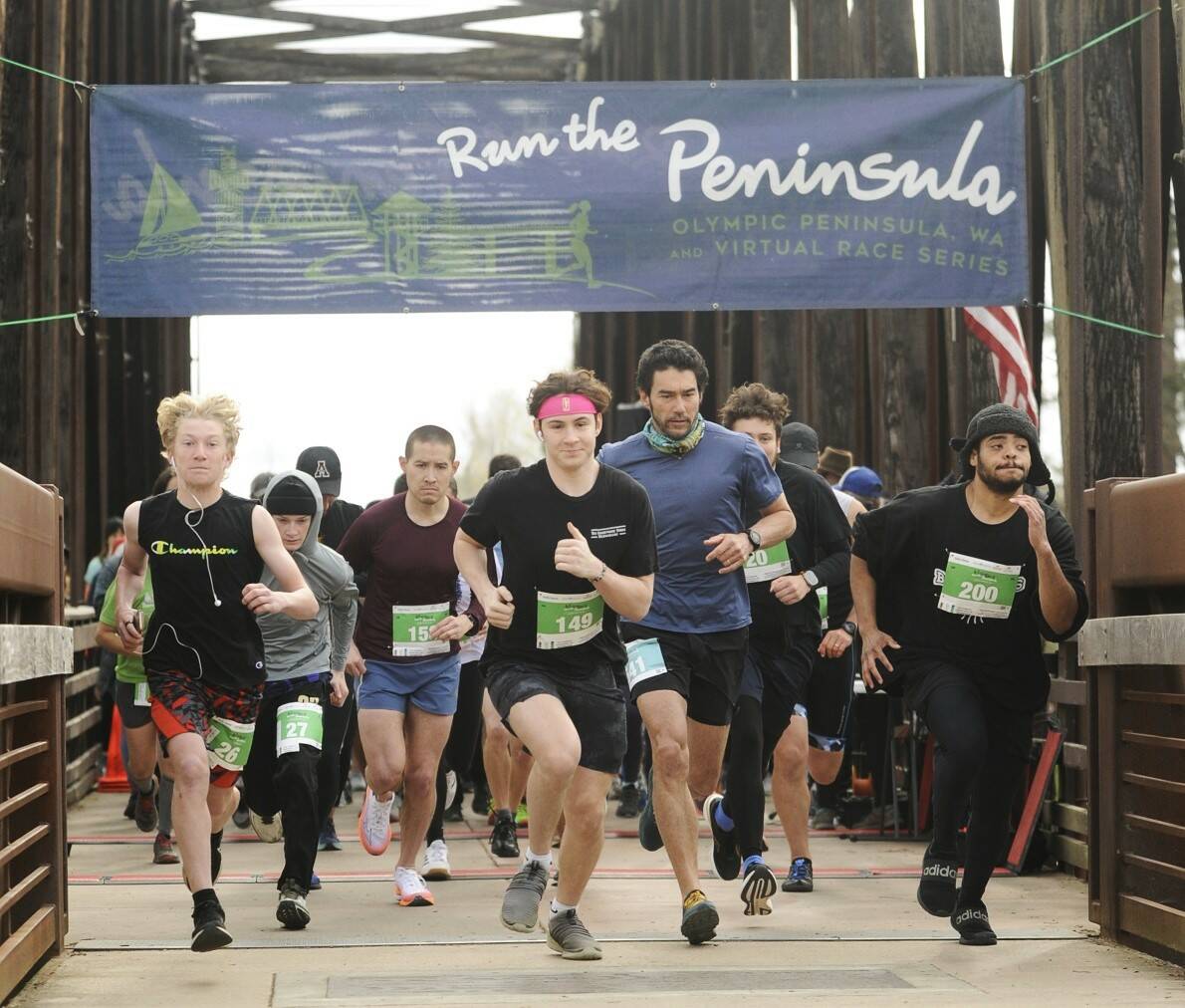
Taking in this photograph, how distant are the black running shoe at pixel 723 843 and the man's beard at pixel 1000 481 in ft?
5.69

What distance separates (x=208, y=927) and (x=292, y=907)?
1.07 m

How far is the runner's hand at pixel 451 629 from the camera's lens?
8.66 meters

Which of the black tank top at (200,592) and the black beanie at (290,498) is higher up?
the black beanie at (290,498)

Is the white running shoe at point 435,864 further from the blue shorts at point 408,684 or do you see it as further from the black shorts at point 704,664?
the black shorts at point 704,664

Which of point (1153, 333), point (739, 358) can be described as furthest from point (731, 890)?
point (739, 358)

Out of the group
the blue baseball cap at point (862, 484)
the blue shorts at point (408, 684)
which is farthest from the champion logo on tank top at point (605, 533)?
the blue baseball cap at point (862, 484)

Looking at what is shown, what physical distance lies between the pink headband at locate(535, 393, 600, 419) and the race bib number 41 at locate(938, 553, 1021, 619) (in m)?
1.38

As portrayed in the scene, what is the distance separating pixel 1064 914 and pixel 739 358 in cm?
1557

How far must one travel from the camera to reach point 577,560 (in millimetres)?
→ 6711

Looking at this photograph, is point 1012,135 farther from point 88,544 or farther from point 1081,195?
point 88,544

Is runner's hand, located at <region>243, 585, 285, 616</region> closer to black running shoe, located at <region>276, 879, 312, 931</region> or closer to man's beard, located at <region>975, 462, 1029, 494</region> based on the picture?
black running shoe, located at <region>276, 879, 312, 931</region>

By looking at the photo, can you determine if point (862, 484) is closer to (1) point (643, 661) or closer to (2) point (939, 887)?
(1) point (643, 661)

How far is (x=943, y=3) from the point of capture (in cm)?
1433

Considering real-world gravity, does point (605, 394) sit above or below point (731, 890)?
above
